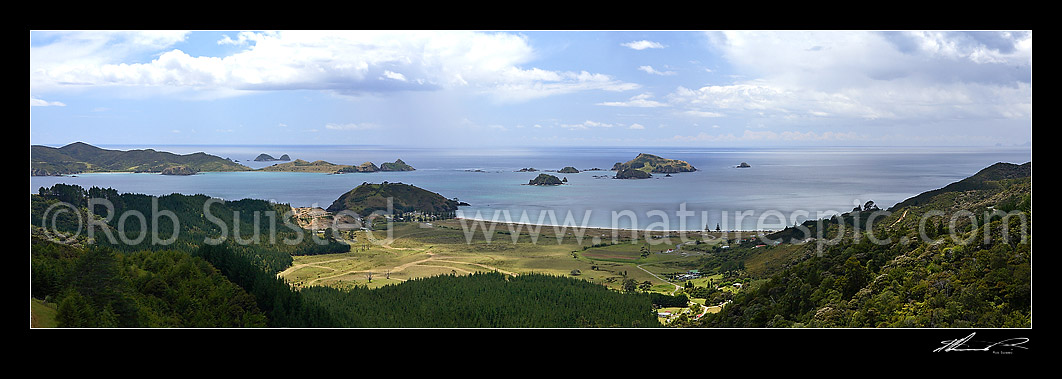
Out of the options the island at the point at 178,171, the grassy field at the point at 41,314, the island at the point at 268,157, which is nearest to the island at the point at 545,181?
the island at the point at 268,157

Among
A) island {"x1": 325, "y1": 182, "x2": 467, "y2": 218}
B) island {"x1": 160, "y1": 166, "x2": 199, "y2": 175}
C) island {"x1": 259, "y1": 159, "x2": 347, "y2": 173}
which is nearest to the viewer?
island {"x1": 325, "y1": 182, "x2": 467, "y2": 218}

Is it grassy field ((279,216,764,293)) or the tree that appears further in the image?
grassy field ((279,216,764,293))

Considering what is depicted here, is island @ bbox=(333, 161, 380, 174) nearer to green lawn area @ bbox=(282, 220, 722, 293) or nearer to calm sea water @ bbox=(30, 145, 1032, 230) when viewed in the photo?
calm sea water @ bbox=(30, 145, 1032, 230)

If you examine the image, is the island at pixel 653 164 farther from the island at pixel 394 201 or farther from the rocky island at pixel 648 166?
the island at pixel 394 201

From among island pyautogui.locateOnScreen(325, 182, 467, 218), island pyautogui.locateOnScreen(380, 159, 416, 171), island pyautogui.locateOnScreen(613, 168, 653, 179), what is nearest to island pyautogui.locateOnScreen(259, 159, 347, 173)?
island pyautogui.locateOnScreen(380, 159, 416, 171)
